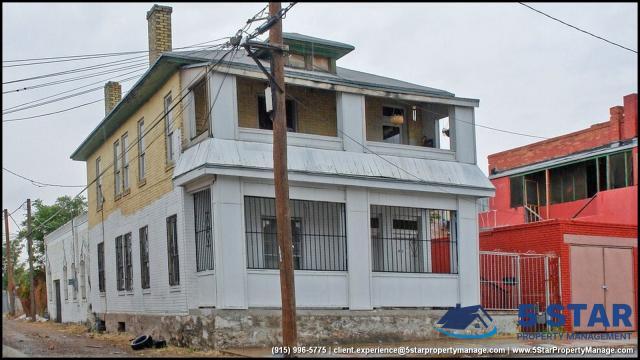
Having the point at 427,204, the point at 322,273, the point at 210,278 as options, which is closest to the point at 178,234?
the point at 210,278

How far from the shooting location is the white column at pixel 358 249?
62.2ft

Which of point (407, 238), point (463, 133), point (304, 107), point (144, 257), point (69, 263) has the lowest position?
point (69, 263)

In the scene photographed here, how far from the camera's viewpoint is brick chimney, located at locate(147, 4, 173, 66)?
22.8 metres

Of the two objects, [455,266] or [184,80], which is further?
[455,266]

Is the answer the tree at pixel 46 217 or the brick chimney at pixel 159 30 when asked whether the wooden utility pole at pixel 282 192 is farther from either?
the tree at pixel 46 217

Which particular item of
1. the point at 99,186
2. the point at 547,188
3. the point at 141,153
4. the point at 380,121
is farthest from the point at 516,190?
→ the point at 99,186

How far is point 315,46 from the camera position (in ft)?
72.4

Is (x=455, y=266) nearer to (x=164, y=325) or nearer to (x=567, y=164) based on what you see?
(x=164, y=325)

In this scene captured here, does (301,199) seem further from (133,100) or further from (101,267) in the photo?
(101,267)

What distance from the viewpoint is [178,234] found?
19.3 m

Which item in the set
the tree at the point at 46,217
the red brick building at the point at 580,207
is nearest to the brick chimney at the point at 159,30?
the red brick building at the point at 580,207

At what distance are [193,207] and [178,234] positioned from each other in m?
0.84

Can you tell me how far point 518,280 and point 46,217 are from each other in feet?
133

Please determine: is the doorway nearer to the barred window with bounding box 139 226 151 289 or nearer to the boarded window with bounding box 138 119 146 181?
the barred window with bounding box 139 226 151 289
